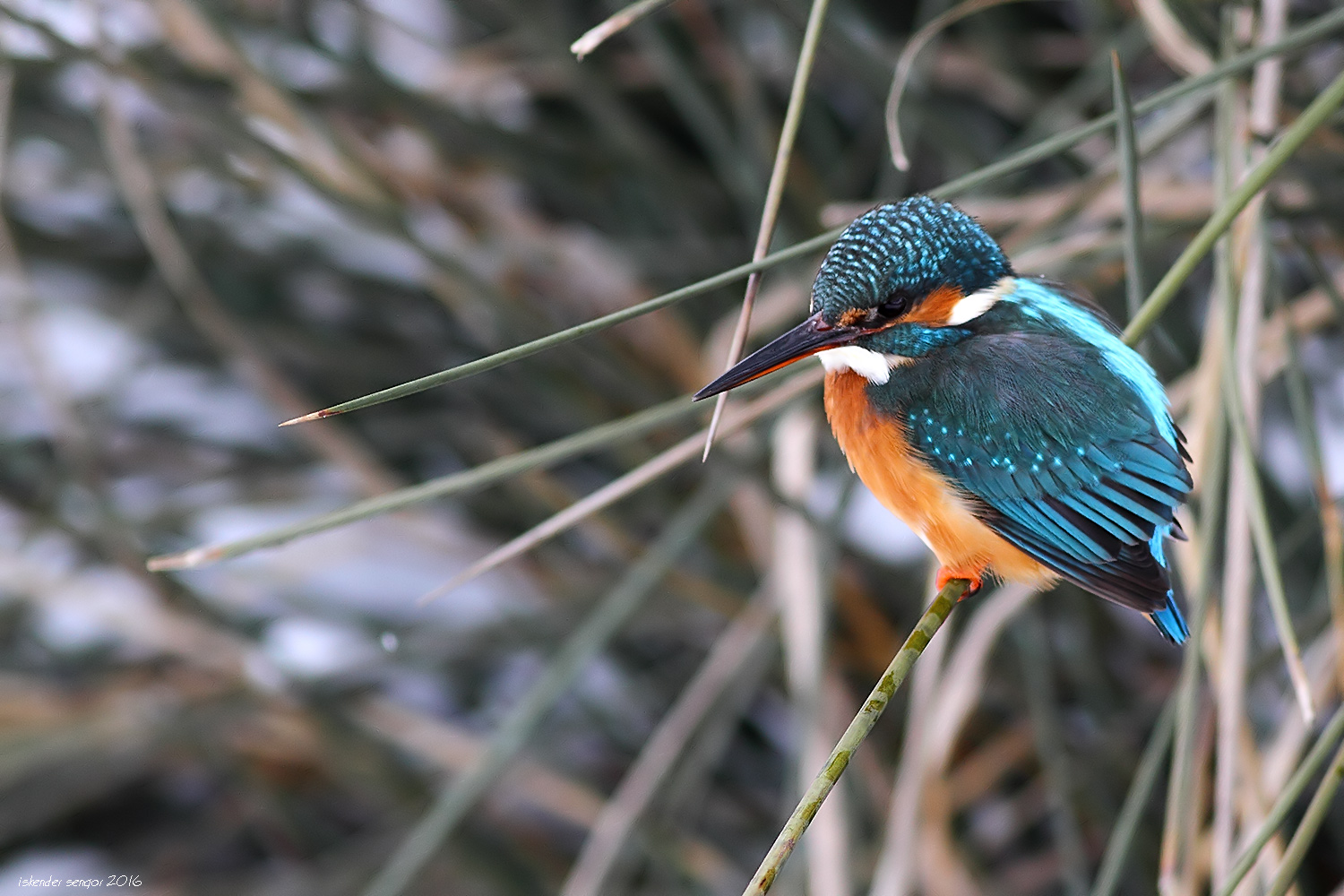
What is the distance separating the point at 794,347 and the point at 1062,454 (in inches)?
4.5

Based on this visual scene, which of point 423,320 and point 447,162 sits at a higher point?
point 447,162

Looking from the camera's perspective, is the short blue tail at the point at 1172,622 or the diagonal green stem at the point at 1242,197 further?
the short blue tail at the point at 1172,622

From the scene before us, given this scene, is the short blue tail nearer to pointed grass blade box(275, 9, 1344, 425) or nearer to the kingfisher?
the kingfisher

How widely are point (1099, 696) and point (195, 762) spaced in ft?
3.11

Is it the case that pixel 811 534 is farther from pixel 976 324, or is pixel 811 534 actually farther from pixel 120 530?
pixel 120 530

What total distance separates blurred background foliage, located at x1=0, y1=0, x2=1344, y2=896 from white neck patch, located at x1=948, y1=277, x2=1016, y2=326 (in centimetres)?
35

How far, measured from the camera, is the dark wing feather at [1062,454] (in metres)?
0.42

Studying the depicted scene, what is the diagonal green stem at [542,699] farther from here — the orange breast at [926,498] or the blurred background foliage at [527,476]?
the orange breast at [926,498]

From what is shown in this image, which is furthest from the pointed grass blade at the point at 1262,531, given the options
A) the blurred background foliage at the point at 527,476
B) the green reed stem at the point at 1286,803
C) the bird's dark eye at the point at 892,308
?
the blurred background foliage at the point at 527,476

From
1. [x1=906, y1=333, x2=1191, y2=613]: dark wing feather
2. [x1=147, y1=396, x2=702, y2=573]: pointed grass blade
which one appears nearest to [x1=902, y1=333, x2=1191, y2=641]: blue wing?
[x1=906, y1=333, x2=1191, y2=613]: dark wing feather

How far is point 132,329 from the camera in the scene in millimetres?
1192

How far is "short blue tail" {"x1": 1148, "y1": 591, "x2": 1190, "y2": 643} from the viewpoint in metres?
0.45

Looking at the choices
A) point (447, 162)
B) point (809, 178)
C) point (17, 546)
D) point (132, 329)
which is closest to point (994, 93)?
point (809, 178)

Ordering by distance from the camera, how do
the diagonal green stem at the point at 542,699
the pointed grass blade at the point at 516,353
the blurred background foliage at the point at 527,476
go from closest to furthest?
1. the pointed grass blade at the point at 516,353
2. the diagonal green stem at the point at 542,699
3. the blurred background foliage at the point at 527,476
